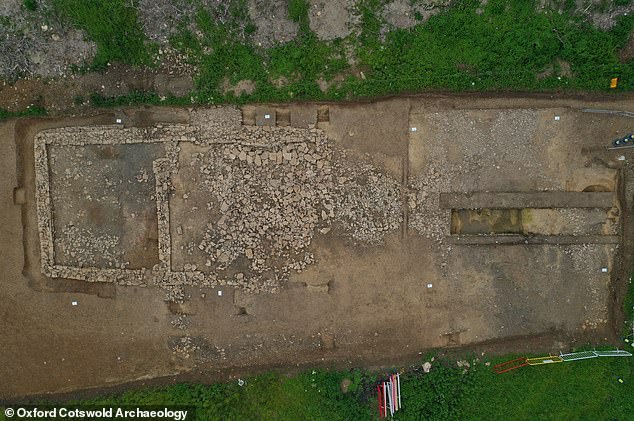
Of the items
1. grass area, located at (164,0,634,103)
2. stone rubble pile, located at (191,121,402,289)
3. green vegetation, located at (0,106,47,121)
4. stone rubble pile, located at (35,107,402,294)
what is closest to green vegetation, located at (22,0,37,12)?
green vegetation, located at (0,106,47,121)

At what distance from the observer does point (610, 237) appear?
12258 millimetres

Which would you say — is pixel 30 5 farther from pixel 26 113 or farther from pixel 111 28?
pixel 26 113

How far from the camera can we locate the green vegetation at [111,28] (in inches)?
459

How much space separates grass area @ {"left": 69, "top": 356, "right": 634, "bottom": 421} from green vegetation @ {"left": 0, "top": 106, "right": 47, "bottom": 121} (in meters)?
7.59

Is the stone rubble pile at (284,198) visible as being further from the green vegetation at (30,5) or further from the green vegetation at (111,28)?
the green vegetation at (30,5)

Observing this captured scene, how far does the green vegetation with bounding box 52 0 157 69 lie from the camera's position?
38.3 ft

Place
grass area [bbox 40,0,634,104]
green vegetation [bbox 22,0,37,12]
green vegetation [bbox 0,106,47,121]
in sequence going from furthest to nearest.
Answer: green vegetation [bbox 0,106,47,121]
grass area [bbox 40,0,634,104]
green vegetation [bbox 22,0,37,12]

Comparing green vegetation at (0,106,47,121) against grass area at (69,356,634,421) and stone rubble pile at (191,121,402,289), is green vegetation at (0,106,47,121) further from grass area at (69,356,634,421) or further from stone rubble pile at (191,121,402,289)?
grass area at (69,356,634,421)

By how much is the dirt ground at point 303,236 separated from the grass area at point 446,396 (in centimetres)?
53

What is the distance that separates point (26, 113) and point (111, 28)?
10.3ft

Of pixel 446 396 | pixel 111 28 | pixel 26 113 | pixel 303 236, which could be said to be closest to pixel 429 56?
pixel 303 236

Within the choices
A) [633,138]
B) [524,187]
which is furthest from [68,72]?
[633,138]

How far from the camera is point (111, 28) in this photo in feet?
38.5

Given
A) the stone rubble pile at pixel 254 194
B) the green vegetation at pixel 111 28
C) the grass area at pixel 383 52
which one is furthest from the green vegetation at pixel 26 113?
the grass area at pixel 383 52
